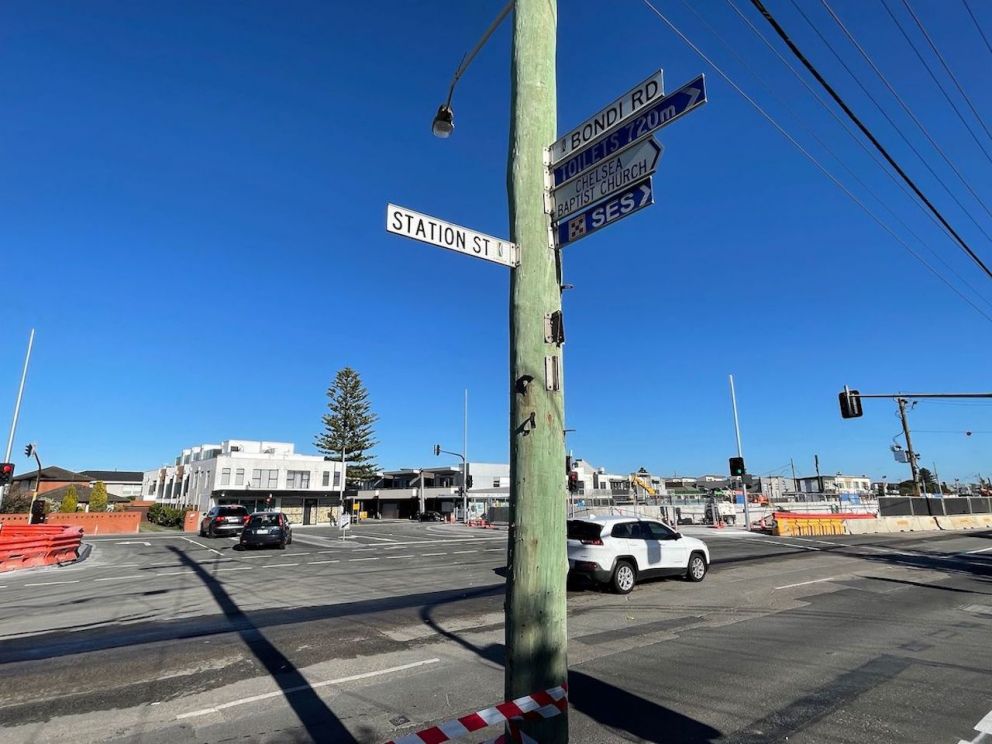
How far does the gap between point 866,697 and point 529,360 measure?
548 centimetres

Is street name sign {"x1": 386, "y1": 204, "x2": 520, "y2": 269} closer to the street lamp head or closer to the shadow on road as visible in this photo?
the street lamp head

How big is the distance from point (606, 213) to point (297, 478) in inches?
2330

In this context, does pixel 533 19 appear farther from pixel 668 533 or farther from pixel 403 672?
pixel 668 533

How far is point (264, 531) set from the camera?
79.8 ft

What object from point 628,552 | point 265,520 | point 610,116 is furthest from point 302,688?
point 265,520

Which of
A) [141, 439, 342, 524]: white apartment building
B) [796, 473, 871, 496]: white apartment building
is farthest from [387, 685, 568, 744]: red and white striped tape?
[796, 473, 871, 496]: white apartment building

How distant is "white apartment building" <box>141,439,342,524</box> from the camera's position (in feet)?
176

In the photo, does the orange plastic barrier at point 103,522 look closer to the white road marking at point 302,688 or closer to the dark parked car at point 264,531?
the dark parked car at point 264,531

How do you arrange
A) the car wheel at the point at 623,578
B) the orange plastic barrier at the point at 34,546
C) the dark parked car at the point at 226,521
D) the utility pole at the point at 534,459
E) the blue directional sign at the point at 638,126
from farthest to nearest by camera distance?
the dark parked car at the point at 226,521 → the orange plastic barrier at the point at 34,546 → the car wheel at the point at 623,578 → the blue directional sign at the point at 638,126 → the utility pole at the point at 534,459

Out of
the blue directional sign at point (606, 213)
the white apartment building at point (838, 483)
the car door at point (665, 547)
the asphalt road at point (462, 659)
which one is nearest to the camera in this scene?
the blue directional sign at point (606, 213)

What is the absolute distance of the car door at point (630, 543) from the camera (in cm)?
1265

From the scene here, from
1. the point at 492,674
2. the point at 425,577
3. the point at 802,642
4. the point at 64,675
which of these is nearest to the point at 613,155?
the point at 492,674

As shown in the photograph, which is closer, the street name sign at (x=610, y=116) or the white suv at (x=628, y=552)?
the street name sign at (x=610, y=116)

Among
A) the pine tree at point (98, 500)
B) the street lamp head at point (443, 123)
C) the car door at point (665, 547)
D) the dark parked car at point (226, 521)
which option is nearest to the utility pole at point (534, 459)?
the street lamp head at point (443, 123)
